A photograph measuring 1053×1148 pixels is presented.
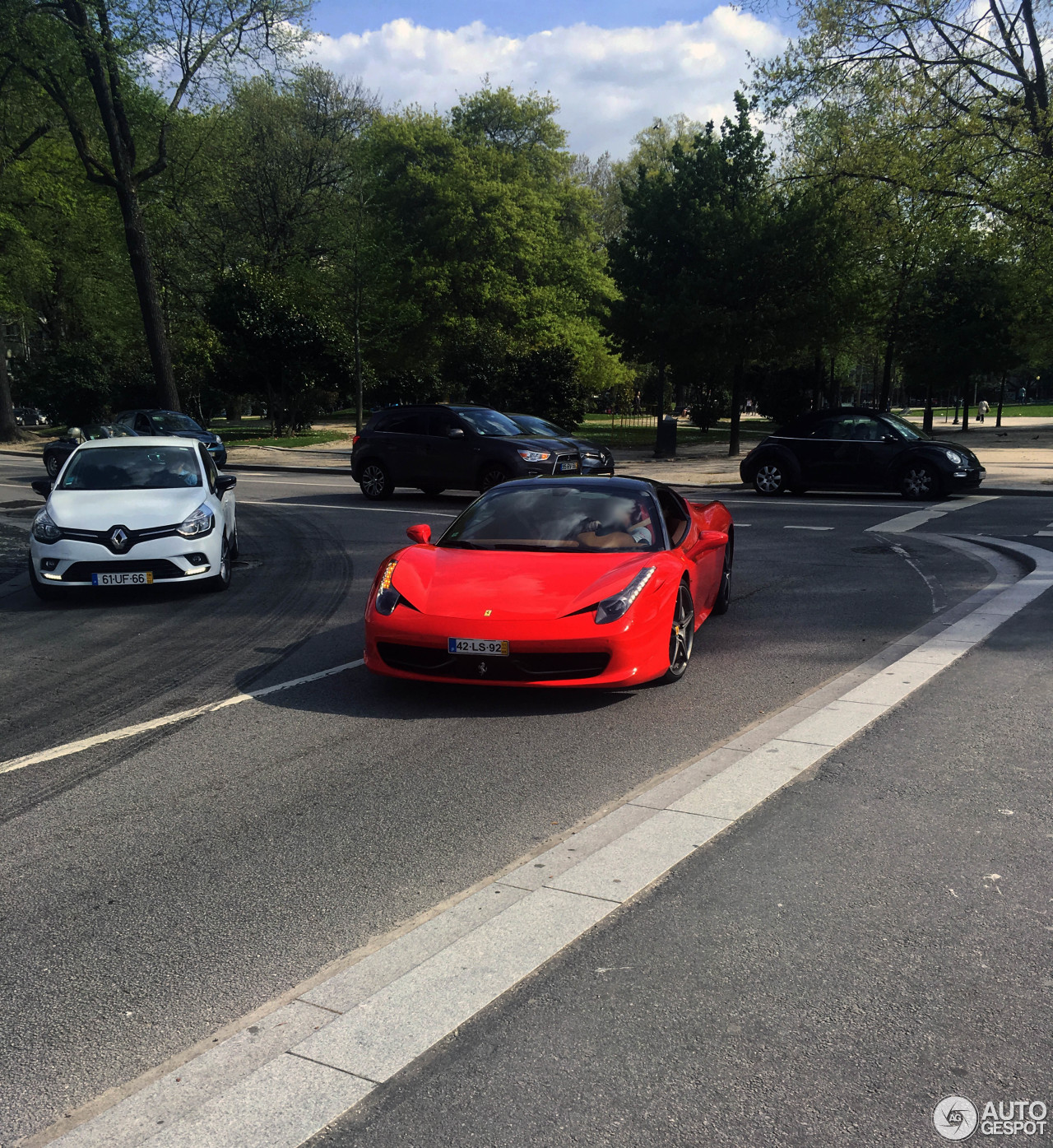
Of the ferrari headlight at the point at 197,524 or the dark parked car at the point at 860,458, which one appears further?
the dark parked car at the point at 860,458

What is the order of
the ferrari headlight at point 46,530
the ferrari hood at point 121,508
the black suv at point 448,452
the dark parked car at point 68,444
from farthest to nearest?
the dark parked car at point 68,444 → the black suv at point 448,452 → the ferrari hood at point 121,508 → the ferrari headlight at point 46,530

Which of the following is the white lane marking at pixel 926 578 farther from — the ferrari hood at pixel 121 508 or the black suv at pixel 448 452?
the black suv at pixel 448 452

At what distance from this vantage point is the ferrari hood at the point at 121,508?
10391 millimetres

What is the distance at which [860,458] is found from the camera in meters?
19.8

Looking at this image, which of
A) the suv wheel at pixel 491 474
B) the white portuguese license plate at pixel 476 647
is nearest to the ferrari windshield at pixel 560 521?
the white portuguese license plate at pixel 476 647

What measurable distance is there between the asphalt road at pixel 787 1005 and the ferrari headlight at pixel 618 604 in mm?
1885

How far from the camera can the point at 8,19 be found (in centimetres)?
2717

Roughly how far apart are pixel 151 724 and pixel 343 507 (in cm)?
1353

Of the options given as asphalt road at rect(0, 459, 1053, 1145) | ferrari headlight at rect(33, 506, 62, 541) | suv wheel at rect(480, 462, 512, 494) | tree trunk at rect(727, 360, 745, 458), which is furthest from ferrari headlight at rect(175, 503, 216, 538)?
tree trunk at rect(727, 360, 745, 458)

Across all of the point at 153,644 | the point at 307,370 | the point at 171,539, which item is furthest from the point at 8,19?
the point at 153,644

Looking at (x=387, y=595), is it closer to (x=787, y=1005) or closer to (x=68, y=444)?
(x=787, y=1005)

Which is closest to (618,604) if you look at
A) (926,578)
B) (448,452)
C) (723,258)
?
(926,578)

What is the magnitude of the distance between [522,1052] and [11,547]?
13581 millimetres

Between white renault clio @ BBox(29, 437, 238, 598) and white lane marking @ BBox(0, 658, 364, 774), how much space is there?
3.49 meters
